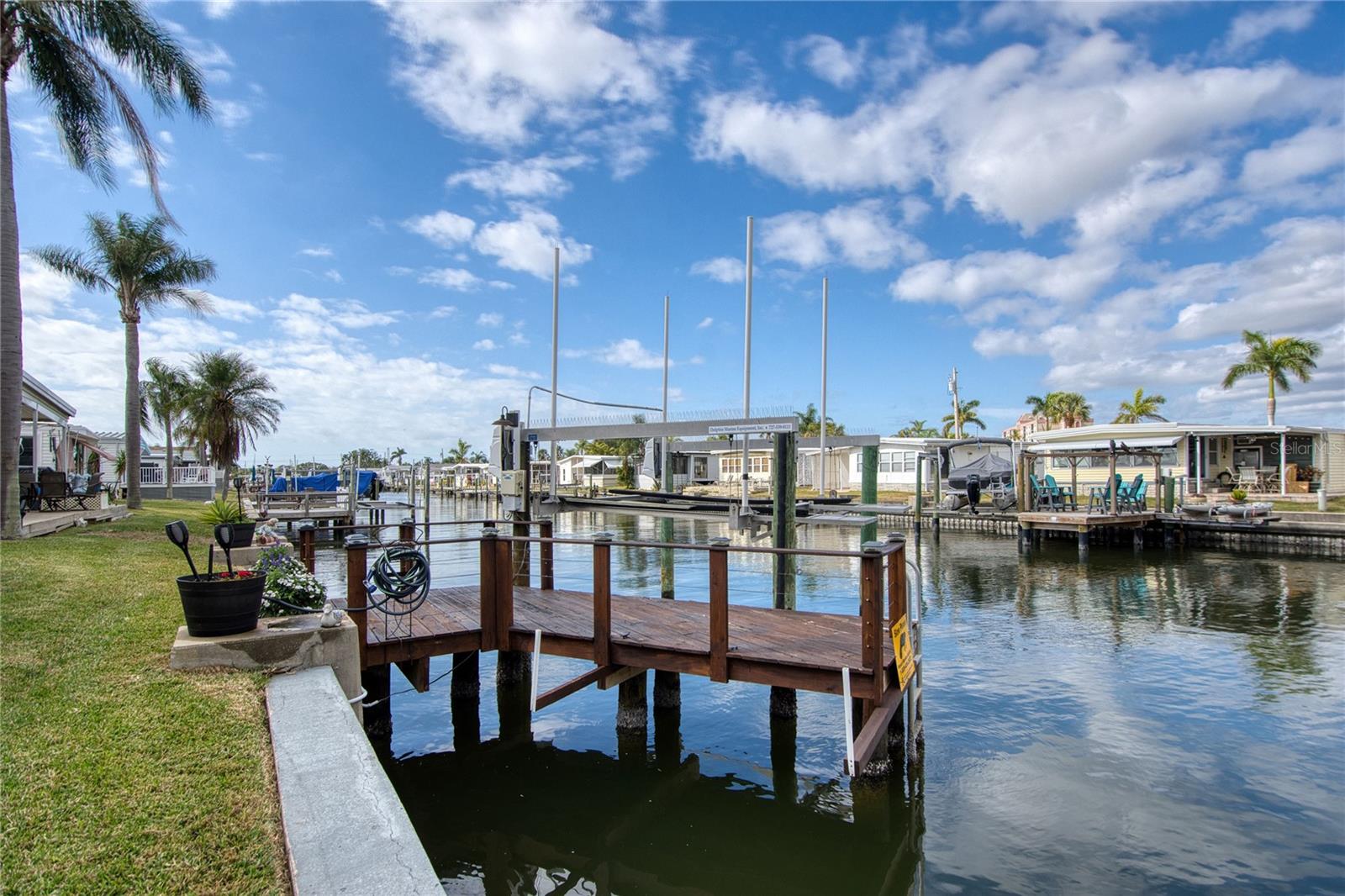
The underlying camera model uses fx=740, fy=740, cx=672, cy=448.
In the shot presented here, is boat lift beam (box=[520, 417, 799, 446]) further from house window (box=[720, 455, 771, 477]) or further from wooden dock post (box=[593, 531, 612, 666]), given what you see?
house window (box=[720, 455, 771, 477])

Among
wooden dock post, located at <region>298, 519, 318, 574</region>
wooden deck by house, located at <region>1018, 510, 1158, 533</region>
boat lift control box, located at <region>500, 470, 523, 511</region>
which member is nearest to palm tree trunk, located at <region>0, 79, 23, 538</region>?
wooden dock post, located at <region>298, 519, 318, 574</region>

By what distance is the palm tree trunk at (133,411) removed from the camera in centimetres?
2350

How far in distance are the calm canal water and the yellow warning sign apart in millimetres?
1018

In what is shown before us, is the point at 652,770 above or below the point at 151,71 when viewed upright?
below

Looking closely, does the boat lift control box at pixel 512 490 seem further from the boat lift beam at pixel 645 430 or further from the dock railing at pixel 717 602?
the dock railing at pixel 717 602

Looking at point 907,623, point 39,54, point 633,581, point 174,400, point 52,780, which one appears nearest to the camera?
point 52,780

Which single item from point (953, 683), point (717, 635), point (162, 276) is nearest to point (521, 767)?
point (717, 635)

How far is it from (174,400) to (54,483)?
29.8m

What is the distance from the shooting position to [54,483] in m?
17.5

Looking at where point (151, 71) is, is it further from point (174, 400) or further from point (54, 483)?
point (174, 400)

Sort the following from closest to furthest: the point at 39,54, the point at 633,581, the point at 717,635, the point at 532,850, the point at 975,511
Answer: the point at 532,850, the point at 717,635, the point at 39,54, the point at 633,581, the point at 975,511

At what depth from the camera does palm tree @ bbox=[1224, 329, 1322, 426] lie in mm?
36750

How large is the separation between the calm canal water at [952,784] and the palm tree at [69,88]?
9462mm

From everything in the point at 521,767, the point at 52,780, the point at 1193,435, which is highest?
the point at 1193,435
